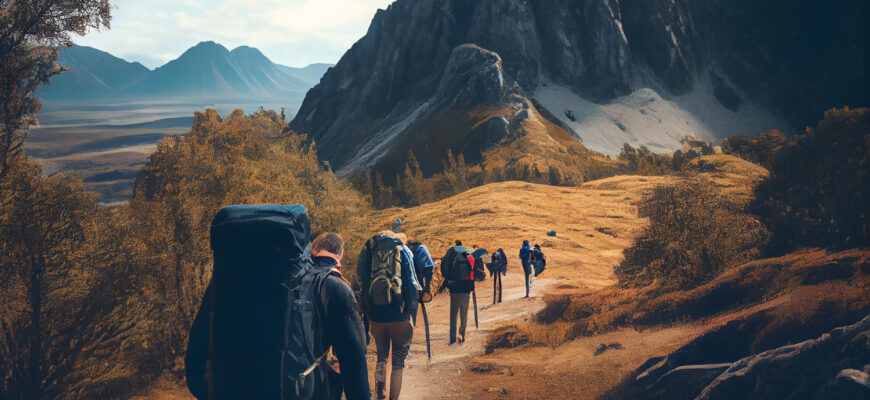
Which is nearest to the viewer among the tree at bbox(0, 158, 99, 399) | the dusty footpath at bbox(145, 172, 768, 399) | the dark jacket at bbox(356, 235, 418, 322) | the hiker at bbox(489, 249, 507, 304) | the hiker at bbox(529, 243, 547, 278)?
the dark jacket at bbox(356, 235, 418, 322)

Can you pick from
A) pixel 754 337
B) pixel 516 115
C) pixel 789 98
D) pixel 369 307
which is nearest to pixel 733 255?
pixel 754 337

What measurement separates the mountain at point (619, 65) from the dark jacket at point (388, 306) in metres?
83.6

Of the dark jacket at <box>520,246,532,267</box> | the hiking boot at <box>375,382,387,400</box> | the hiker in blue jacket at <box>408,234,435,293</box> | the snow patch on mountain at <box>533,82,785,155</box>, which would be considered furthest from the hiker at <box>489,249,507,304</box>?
the snow patch on mountain at <box>533,82,785,155</box>

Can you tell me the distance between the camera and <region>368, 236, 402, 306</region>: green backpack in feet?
22.9

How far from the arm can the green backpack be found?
3.23m

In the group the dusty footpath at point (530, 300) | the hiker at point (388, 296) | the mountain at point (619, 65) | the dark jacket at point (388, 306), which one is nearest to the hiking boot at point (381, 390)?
the hiker at point (388, 296)

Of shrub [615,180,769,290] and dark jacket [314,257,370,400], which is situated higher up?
dark jacket [314,257,370,400]

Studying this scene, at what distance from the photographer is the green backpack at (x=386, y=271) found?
6969 mm

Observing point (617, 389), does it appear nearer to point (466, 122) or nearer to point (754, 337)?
point (754, 337)

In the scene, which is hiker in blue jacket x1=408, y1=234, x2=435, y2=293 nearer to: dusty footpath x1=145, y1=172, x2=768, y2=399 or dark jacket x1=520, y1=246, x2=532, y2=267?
dusty footpath x1=145, y1=172, x2=768, y2=399

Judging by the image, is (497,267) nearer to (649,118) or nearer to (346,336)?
(346,336)

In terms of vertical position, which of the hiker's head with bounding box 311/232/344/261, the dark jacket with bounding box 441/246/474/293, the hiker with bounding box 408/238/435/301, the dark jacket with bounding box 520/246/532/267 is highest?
the hiker's head with bounding box 311/232/344/261

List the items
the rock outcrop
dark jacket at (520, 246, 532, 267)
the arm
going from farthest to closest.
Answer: dark jacket at (520, 246, 532, 267) < the rock outcrop < the arm

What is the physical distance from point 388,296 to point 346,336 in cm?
330
